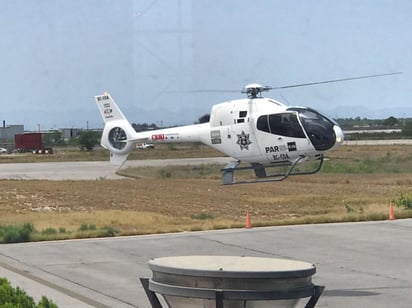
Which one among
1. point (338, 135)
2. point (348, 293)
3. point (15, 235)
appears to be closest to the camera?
point (348, 293)

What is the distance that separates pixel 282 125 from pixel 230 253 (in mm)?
3607

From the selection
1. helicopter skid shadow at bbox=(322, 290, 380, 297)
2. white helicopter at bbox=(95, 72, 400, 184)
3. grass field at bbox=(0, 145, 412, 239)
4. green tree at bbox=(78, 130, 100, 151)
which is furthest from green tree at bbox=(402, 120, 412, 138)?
helicopter skid shadow at bbox=(322, 290, 380, 297)

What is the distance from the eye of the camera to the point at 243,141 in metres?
20.0

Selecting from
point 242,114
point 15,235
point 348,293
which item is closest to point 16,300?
point 348,293

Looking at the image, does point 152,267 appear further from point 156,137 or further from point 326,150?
point 156,137

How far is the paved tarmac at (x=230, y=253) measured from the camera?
1245 cm

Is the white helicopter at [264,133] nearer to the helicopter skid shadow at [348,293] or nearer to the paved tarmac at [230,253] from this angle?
the paved tarmac at [230,253]

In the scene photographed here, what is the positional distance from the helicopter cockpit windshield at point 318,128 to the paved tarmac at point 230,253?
2.44 meters

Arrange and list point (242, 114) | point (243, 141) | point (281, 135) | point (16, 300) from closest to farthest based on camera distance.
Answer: point (16, 300) < point (281, 135) < point (242, 114) < point (243, 141)

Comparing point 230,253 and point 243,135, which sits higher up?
point 243,135

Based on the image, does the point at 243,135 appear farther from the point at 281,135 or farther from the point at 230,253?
the point at 230,253

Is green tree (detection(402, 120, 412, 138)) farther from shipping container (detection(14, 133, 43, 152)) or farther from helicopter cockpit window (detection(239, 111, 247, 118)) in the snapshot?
helicopter cockpit window (detection(239, 111, 247, 118))

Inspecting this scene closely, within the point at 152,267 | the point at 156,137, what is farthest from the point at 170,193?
the point at 152,267

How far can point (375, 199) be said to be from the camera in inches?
1491
